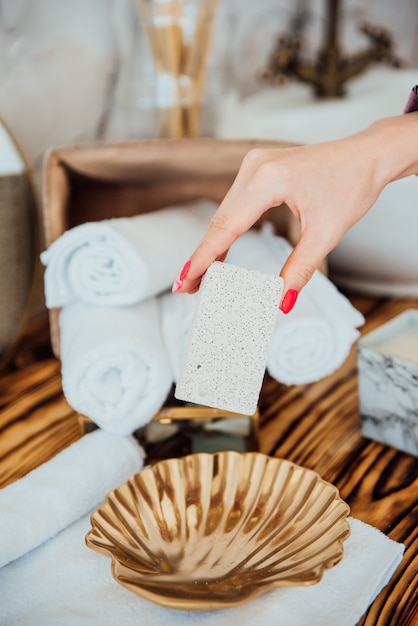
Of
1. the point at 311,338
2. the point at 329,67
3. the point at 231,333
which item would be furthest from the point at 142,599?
the point at 329,67

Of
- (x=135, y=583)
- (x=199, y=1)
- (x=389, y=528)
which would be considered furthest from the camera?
(x=199, y=1)

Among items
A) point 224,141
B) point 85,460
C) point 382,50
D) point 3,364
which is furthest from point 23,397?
point 382,50

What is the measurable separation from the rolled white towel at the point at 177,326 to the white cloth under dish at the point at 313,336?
0.08m

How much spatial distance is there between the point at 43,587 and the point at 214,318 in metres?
0.23

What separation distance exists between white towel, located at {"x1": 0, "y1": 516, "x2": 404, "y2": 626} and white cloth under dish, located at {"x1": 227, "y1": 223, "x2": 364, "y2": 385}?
0.18 m

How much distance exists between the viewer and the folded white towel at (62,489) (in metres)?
0.48

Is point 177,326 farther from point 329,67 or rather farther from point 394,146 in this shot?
point 329,67

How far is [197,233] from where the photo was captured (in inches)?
27.5

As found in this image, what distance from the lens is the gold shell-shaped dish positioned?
1.33ft

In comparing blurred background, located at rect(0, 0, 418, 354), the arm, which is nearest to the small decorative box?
the arm

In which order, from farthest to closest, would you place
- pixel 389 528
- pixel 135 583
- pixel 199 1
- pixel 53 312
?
pixel 199 1 < pixel 53 312 < pixel 389 528 < pixel 135 583

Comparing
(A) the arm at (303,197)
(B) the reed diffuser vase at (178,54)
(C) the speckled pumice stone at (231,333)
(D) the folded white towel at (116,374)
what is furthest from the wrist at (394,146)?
(B) the reed diffuser vase at (178,54)

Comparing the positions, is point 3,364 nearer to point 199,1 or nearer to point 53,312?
point 53,312

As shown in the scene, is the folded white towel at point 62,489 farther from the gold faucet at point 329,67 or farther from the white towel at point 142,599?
the gold faucet at point 329,67
